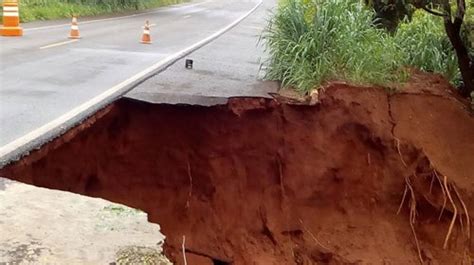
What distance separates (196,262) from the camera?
767 centimetres

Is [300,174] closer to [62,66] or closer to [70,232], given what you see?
[70,232]

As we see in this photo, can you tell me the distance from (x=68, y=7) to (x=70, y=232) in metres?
21.6

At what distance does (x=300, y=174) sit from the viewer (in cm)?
746

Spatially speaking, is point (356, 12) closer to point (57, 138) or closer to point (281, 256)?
point (281, 256)

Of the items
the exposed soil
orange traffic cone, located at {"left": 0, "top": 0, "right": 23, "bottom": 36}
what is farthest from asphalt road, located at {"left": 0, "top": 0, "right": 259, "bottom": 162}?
the exposed soil

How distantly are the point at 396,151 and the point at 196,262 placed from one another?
2.82m

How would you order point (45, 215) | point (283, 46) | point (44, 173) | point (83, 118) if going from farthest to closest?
1. point (283, 46)
2. point (83, 118)
3. point (44, 173)
4. point (45, 215)

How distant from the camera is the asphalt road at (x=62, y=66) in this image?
6.94 metres

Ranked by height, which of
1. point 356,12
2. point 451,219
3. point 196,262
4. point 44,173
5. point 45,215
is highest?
point 356,12

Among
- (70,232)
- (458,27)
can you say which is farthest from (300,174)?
(70,232)

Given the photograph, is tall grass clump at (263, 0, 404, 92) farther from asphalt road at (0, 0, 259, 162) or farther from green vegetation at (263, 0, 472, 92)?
asphalt road at (0, 0, 259, 162)

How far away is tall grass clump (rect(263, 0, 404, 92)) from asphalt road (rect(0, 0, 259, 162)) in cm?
239

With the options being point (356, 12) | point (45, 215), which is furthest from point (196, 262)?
point (356, 12)

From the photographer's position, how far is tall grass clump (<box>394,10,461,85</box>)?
8.94m
